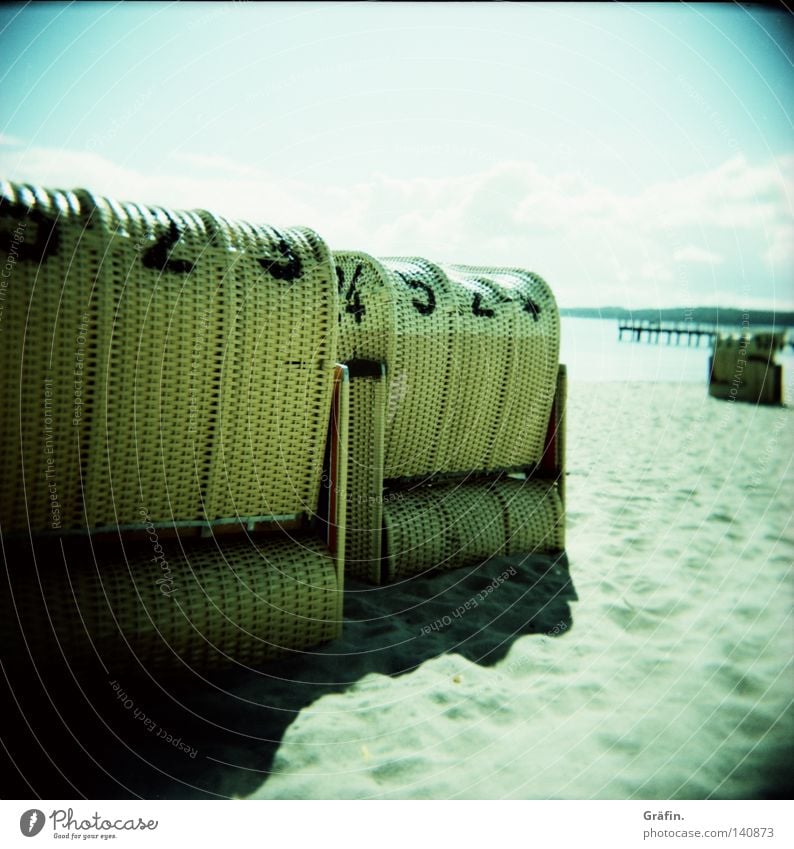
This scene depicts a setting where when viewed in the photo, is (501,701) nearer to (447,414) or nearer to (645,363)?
(447,414)

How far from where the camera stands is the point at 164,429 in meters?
2.28

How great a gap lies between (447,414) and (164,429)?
61.3 inches

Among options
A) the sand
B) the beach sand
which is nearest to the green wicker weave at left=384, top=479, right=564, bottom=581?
the beach sand

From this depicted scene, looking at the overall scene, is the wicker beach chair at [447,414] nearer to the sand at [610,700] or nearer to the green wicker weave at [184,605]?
the sand at [610,700]

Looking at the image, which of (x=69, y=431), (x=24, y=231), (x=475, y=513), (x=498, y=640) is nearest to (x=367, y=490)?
(x=475, y=513)

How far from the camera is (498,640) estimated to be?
8.74 feet

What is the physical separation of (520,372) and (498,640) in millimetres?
1481

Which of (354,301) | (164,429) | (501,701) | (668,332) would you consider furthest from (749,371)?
(668,332)

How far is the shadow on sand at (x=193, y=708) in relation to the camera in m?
1.81

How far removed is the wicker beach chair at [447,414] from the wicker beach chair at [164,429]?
60cm

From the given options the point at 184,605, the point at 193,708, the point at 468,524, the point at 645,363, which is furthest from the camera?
the point at 645,363

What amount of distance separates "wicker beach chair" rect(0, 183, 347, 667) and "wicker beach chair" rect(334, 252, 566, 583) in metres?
0.60

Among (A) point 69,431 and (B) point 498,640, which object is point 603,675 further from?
(A) point 69,431

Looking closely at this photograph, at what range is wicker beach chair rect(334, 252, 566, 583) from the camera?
3176mm
